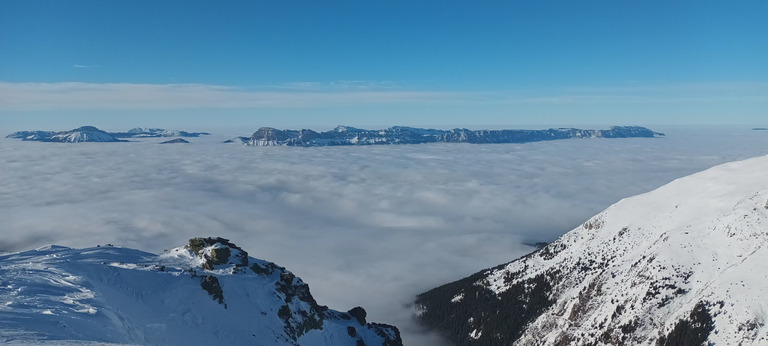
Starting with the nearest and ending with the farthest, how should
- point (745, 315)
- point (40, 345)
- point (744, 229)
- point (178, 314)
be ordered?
Result: point (40, 345)
point (178, 314)
point (745, 315)
point (744, 229)

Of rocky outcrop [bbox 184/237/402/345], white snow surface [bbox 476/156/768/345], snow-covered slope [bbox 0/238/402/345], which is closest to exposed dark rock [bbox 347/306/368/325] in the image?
snow-covered slope [bbox 0/238/402/345]

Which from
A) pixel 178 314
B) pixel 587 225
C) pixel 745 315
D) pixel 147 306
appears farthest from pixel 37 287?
pixel 587 225

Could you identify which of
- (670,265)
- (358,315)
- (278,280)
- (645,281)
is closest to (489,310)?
(358,315)

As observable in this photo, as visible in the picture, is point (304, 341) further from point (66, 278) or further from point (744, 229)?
point (744, 229)

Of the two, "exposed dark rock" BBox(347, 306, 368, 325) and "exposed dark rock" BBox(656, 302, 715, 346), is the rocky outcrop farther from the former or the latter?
"exposed dark rock" BBox(656, 302, 715, 346)

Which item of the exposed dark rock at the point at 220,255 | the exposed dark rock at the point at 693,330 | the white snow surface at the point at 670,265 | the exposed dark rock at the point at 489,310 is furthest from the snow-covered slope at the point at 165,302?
the exposed dark rock at the point at 693,330

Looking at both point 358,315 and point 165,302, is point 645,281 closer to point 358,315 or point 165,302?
point 358,315

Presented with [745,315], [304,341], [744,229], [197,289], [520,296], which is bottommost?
[520,296]
